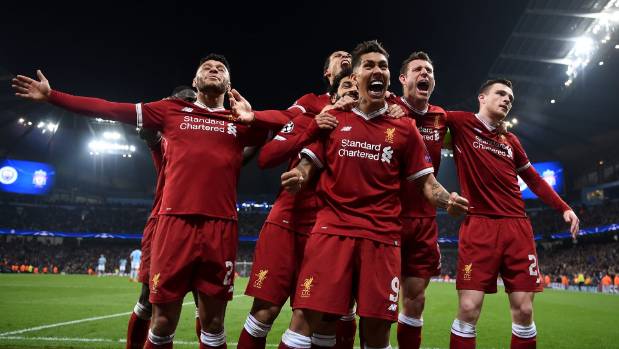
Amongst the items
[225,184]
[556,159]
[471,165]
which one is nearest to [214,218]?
[225,184]

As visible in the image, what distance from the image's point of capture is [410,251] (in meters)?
4.68

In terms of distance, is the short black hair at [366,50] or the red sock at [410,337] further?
the red sock at [410,337]

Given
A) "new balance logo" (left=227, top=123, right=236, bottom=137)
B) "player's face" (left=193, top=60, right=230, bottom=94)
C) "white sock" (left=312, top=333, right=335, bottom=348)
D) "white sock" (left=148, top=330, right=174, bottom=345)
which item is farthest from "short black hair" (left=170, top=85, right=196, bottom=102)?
"white sock" (left=312, top=333, right=335, bottom=348)

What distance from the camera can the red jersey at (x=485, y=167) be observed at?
5035 millimetres

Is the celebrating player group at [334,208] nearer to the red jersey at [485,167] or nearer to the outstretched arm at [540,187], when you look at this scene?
the red jersey at [485,167]

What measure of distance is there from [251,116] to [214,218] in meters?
0.92

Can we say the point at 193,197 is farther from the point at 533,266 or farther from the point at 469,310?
the point at 533,266

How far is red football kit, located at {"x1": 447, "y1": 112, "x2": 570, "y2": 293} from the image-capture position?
478cm

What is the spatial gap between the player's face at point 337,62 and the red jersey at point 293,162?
2.45 feet

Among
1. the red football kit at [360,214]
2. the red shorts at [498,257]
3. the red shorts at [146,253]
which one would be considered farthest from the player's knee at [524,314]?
the red shorts at [146,253]

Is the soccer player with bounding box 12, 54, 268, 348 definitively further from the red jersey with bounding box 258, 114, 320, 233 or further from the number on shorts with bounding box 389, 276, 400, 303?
the number on shorts with bounding box 389, 276, 400, 303

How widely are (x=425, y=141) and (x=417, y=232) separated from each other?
0.95 metres

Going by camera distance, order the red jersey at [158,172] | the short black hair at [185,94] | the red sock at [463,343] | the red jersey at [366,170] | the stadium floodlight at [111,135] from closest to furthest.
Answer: the red jersey at [366,170] → the red sock at [463,343] → the red jersey at [158,172] → the short black hair at [185,94] → the stadium floodlight at [111,135]

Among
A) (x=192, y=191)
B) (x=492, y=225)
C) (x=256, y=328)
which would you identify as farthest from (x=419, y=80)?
(x=256, y=328)
